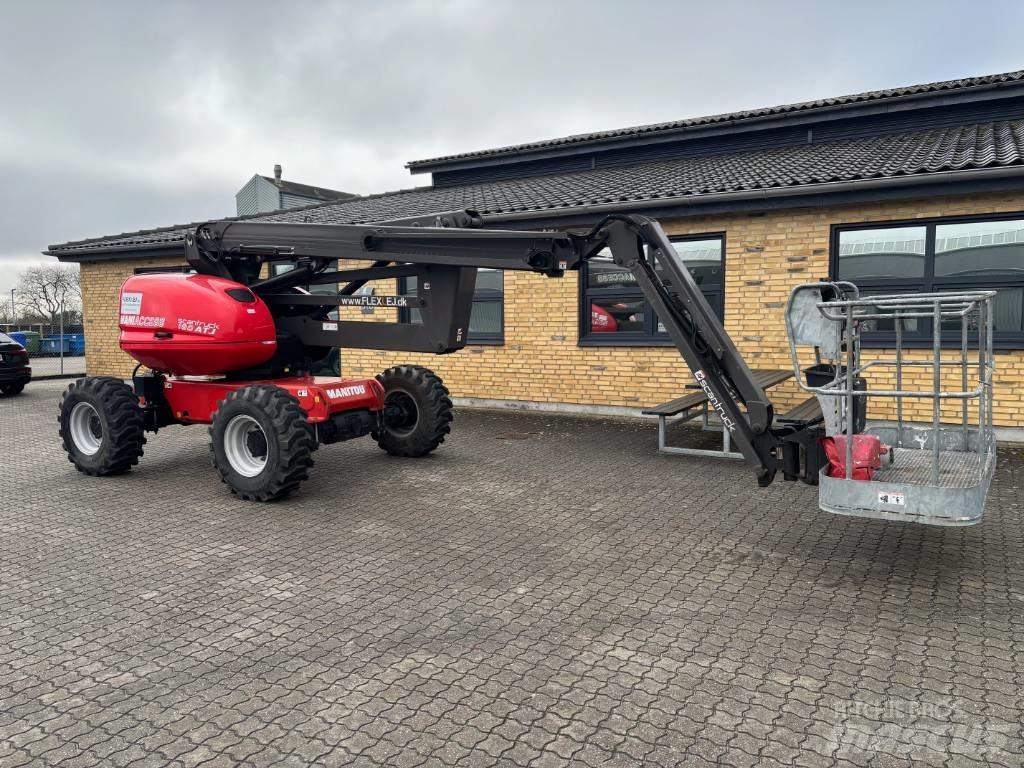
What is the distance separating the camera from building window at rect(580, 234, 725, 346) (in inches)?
411

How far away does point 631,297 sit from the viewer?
11078 millimetres

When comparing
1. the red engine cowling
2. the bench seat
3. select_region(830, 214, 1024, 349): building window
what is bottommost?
the bench seat

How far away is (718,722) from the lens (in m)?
3.08

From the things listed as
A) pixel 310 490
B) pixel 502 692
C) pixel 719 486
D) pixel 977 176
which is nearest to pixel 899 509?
pixel 502 692

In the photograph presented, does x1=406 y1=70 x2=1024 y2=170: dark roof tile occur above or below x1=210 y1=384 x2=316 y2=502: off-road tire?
above

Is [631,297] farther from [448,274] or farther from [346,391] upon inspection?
[346,391]

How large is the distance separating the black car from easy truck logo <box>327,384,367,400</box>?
37.2 feet

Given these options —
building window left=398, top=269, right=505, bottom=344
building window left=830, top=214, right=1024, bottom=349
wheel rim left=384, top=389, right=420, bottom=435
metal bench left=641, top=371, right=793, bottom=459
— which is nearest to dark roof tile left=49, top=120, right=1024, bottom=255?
building window left=830, top=214, right=1024, bottom=349

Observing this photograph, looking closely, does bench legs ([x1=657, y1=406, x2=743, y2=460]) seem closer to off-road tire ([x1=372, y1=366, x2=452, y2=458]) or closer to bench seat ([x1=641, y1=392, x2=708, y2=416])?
bench seat ([x1=641, y1=392, x2=708, y2=416])

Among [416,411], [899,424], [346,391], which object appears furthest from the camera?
[416,411]

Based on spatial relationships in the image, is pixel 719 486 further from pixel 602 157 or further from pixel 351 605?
pixel 602 157

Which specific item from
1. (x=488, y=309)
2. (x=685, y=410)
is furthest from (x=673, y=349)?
(x=488, y=309)

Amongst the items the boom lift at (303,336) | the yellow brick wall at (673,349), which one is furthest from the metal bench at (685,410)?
the boom lift at (303,336)

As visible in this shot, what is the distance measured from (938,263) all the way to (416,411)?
21.0 feet
